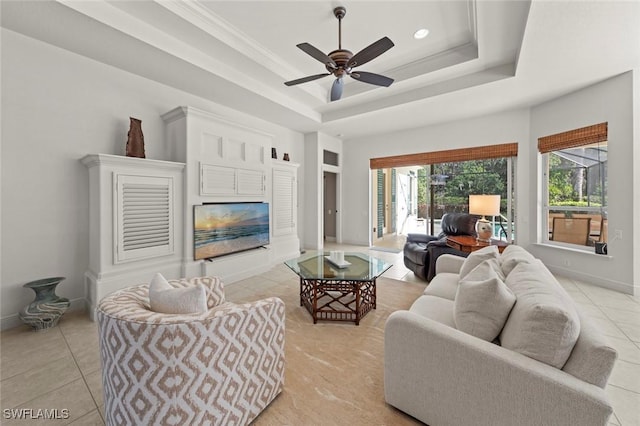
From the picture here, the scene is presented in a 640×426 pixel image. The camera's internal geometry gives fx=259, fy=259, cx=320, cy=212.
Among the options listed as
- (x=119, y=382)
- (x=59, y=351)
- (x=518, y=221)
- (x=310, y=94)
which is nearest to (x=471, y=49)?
(x=310, y=94)

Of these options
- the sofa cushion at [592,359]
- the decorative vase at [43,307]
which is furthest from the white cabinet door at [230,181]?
the sofa cushion at [592,359]

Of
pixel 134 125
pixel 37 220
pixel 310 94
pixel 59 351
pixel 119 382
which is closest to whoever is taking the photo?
pixel 119 382

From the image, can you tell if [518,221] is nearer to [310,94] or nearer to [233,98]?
[310,94]

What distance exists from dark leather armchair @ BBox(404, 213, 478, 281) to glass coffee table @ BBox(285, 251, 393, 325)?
3.39 feet

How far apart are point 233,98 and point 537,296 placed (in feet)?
14.3

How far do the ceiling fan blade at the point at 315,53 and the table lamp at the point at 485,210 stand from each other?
296 centimetres

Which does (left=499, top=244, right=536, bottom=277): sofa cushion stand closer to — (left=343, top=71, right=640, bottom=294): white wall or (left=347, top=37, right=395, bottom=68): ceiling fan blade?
(left=347, top=37, right=395, bottom=68): ceiling fan blade

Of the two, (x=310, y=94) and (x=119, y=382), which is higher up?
(x=310, y=94)

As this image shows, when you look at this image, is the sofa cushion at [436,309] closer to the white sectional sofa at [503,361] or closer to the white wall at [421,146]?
the white sectional sofa at [503,361]

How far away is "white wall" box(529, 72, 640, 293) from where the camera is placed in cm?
325

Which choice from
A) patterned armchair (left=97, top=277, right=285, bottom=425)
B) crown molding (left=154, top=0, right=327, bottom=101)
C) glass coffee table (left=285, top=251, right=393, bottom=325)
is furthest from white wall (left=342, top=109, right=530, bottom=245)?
patterned armchair (left=97, top=277, right=285, bottom=425)

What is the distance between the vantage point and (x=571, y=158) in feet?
13.4

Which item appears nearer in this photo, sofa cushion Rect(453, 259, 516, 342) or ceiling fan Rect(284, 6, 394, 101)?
sofa cushion Rect(453, 259, 516, 342)

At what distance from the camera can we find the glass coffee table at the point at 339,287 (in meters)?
2.59
